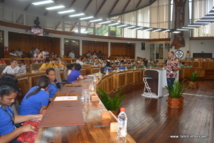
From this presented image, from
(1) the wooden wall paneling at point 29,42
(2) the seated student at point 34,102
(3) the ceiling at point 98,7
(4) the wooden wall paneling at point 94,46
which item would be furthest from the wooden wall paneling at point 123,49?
(2) the seated student at point 34,102

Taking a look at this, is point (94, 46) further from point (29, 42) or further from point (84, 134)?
point (84, 134)

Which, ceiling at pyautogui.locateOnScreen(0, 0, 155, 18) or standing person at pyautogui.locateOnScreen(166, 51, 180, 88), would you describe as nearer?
standing person at pyautogui.locateOnScreen(166, 51, 180, 88)

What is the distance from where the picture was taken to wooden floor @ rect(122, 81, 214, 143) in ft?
11.5

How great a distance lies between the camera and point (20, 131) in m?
1.92

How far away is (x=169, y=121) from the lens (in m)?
4.41

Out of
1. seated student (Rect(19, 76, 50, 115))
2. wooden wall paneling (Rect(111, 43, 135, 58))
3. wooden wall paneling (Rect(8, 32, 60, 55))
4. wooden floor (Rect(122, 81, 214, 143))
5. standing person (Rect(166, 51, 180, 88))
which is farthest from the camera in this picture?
wooden wall paneling (Rect(111, 43, 135, 58))

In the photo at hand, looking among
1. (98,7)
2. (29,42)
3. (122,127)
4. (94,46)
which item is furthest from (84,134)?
(94,46)

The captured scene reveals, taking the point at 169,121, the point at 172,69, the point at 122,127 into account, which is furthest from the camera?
the point at 172,69

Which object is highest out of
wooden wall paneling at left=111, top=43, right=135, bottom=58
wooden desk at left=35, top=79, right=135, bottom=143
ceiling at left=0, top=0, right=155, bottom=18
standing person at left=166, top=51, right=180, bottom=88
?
ceiling at left=0, top=0, right=155, bottom=18

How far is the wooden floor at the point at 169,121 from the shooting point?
3516 millimetres

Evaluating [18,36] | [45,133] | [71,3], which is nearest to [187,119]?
[45,133]

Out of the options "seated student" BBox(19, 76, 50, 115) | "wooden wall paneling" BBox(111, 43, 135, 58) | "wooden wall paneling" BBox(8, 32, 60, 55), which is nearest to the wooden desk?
"seated student" BBox(19, 76, 50, 115)

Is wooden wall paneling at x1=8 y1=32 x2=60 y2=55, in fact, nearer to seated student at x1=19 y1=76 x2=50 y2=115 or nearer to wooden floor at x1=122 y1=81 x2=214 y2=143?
Result: wooden floor at x1=122 y1=81 x2=214 y2=143

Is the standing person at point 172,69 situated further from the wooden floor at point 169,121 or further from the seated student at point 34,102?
the seated student at point 34,102
